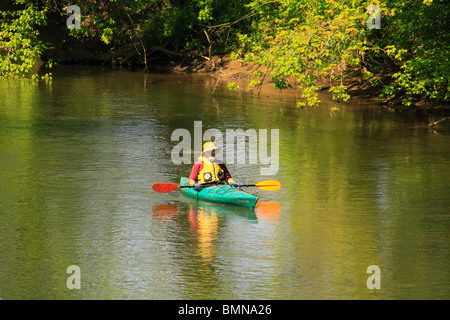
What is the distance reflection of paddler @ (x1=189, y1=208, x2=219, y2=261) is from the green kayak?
0.43 meters

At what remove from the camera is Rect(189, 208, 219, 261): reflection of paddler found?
1075cm

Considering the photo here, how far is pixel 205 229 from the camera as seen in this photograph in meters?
11.9

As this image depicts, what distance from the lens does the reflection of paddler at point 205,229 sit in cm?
1075

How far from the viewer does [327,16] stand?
→ 2188cm

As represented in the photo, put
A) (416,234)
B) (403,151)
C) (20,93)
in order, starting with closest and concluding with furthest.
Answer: (416,234)
(403,151)
(20,93)

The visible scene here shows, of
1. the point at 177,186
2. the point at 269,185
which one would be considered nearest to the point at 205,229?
the point at 177,186

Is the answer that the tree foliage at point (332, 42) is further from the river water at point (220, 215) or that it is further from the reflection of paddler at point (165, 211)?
the reflection of paddler at point (165, 211)

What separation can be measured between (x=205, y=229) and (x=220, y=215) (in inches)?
39.6

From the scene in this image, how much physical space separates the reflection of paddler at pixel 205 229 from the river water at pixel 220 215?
3 cm

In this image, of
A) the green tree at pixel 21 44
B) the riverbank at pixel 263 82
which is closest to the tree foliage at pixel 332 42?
the green tree at pixel 21 44

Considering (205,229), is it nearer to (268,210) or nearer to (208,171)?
(268,210)

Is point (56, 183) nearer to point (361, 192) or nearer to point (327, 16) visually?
point (361, 192)
